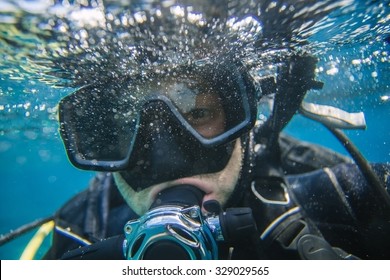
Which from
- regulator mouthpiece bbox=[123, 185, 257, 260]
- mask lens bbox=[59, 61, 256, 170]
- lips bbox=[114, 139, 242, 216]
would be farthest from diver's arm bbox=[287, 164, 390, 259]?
regulator mouthpiece bbox=[123, 185, 257, 260]

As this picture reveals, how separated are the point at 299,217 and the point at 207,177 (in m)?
0.87

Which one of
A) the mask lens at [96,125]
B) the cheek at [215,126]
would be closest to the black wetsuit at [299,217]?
the cheek at [215,126]

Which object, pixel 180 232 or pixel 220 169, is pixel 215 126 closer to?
pixel 220 169

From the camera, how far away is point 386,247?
2836 mm

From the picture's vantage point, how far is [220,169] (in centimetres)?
292

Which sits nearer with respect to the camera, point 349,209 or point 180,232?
point 180,232

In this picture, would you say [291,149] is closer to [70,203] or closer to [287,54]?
[287,54]

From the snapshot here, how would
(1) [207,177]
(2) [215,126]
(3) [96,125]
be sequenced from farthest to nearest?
(3) [96,125], (2) [215,126], (1) [207,177]

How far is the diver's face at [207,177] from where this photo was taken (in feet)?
9.04

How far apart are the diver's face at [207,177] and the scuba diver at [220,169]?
0.01 meters

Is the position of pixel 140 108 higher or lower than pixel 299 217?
higher

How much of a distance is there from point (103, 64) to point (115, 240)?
2.11m

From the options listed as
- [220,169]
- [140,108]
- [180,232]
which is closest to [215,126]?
[220,169]

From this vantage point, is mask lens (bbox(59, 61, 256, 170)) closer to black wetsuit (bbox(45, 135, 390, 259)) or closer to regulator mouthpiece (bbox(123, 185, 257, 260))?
black wetsuit (bbox(45, 135, 390, 259))
